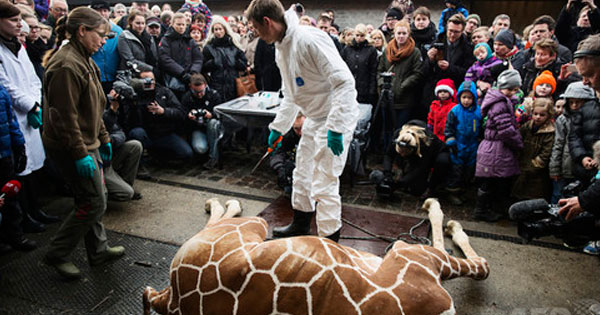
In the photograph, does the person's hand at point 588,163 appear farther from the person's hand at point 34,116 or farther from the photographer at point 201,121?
the person's hand at point 34,116

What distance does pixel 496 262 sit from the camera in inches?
130

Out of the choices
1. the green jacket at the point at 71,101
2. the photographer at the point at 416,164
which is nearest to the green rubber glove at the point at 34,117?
the green jacket at the point at 71,101

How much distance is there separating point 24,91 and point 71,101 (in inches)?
63.6

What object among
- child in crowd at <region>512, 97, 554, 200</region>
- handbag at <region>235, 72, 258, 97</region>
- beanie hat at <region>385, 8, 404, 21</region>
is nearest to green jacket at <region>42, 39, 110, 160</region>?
handbag at <region>235, 72, 258, 97</region>

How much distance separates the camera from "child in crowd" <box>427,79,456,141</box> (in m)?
5.05

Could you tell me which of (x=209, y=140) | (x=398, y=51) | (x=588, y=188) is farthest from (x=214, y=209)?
(x=398, y=51)

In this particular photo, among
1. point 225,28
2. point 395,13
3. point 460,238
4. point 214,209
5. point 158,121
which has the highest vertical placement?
point 395,13

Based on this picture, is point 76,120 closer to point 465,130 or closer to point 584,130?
point 465,130

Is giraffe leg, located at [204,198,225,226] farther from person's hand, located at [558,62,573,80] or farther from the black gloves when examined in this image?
person's hand, located at [558,62,573,80]

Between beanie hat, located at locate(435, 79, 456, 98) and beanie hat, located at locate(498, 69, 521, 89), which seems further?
beanie hat, located at locate(435, 79, 456, 98)

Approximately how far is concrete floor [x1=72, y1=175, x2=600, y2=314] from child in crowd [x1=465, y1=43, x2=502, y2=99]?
1980 mm

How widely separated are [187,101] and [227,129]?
0.76 metres

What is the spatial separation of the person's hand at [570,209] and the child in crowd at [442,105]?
8.45 feet

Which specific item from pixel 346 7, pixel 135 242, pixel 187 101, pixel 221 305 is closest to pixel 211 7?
pixel 346 7
